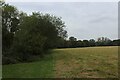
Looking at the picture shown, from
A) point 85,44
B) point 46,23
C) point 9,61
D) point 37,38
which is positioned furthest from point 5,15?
point 85,44

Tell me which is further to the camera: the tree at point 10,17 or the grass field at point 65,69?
the tree at point 10,17

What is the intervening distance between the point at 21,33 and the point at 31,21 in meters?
11.1

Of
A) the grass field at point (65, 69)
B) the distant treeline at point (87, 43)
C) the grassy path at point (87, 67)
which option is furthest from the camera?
the distant treeline at point (87, 43)

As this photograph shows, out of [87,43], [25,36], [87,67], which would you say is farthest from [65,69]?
[87,43]

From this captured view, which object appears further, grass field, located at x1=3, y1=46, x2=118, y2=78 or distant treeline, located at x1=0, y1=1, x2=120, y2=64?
distant treeline, located at x1=0, y1=1, x2=120, y2=64

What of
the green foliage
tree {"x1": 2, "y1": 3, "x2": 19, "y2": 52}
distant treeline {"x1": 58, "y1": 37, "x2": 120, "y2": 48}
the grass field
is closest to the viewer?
the grass field

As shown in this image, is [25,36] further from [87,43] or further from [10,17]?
[87,43]

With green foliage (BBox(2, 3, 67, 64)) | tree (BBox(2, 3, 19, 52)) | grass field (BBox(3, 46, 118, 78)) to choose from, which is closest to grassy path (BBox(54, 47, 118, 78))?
grass field (BBox(3, 46, 118, 78))

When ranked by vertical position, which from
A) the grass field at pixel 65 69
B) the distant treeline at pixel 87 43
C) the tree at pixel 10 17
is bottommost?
the grass field at pixel 65 69

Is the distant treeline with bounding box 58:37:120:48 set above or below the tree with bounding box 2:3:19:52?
below

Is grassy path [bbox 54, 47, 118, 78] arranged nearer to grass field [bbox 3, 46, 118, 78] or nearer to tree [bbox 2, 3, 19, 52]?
grass field [bbox 3, 46, 118, 78]

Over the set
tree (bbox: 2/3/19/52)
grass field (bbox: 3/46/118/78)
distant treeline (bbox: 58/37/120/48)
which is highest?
tree (bbox: 2/3/19/52)

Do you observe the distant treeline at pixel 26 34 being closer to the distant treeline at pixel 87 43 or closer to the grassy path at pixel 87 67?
the grassy path at pixel 87 67

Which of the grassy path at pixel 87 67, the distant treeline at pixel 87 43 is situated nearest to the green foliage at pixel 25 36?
the grassy path at pixel 87 67
